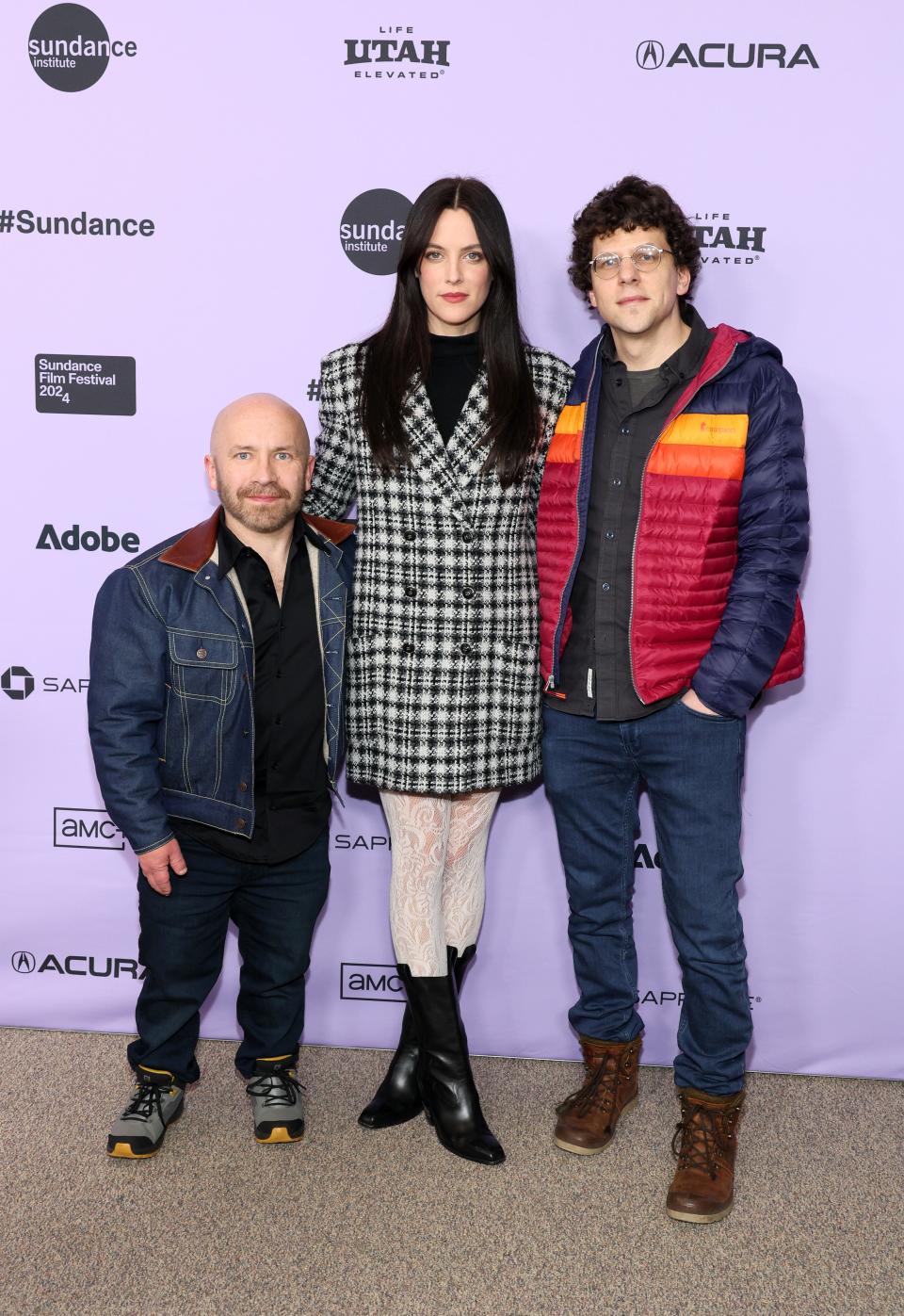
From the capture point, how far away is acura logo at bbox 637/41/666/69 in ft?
7.85

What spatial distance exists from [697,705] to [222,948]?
3.66 feet

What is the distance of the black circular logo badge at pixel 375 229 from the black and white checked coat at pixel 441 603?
34 centimetres

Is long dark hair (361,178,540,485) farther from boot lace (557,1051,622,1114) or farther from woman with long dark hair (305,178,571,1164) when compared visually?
boot lace (557,1051,622,1114)

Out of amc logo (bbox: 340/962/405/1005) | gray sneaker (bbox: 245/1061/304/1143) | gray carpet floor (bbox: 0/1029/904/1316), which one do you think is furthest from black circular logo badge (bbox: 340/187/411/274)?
gray carpet floor (bbox: 0/1029/904/1316)

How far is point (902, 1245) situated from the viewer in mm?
2064

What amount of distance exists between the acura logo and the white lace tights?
5.16ft

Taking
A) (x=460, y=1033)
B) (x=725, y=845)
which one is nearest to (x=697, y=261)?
(x=725, y=845)

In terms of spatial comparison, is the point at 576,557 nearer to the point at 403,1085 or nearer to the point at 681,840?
the point at 681,840

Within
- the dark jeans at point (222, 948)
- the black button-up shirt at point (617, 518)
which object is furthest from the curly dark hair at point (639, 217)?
the dark jeans at point (222, 948)

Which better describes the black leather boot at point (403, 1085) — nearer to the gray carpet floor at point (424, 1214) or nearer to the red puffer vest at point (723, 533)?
the gray carpet floor at point (424, 1214)

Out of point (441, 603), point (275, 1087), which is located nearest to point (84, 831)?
point (275, 1087)

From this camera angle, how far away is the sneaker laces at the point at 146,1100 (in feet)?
7.60

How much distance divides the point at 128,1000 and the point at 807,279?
2.31m

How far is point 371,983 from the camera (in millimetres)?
2768
